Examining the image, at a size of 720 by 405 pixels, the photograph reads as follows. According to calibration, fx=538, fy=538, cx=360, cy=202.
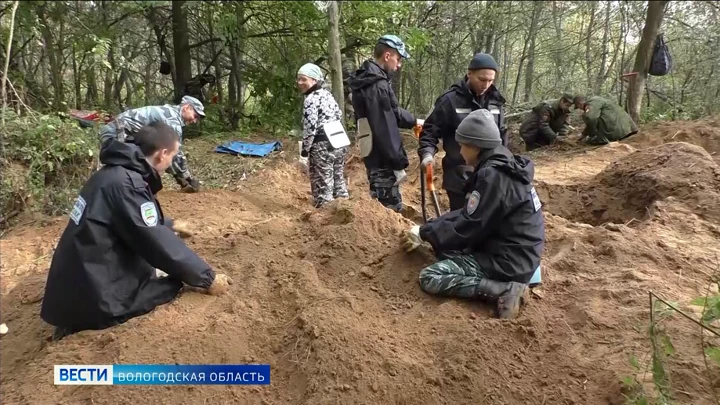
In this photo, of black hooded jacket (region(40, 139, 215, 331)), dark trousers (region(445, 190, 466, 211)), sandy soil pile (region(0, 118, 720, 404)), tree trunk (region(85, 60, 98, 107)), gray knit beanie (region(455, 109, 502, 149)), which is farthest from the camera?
tree trunk (region(85, 60, 98, 107))

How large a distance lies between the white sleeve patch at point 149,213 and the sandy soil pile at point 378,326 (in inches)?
21.0

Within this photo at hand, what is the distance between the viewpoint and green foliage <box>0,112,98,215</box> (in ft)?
18.5

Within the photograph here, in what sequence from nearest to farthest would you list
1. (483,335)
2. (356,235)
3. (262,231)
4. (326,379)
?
(326,379)
(483,335)
(356,235)
(262,231)

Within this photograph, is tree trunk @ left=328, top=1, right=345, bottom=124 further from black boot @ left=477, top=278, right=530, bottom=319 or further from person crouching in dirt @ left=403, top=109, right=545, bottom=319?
black boot @ left=477, top=278, right=530, bottom=319

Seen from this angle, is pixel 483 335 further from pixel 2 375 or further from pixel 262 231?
pixel 2 375

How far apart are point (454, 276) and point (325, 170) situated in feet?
8.69

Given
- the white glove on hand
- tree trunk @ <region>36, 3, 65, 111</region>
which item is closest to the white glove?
the white glove on hand

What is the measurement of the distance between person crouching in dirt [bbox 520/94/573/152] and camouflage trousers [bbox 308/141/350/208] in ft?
15.7

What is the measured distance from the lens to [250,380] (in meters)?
2.70

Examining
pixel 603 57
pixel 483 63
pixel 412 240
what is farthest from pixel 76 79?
pixel 603 57

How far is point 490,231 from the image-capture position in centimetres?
301

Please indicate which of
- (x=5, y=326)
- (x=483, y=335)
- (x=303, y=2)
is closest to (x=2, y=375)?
(x=5, y=326)

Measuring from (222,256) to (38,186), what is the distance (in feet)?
10.7

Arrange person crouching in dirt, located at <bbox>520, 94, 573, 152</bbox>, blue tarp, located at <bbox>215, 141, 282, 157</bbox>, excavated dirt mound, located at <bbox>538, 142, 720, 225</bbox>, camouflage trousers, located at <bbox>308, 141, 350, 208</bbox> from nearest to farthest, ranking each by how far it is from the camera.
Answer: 1. excavated dirt mound, located at <bbox>538, 142, 720, 225</bbox>
2. camouflage trousers, located at <bbox>308, 141, 350, 208</bbox>
3. blue tarp, located at <bbox>215, 141, 282, 157</bbox>
4. person crouching in dirt, located at <bbox>520, 94, 573, 152</bbox>
